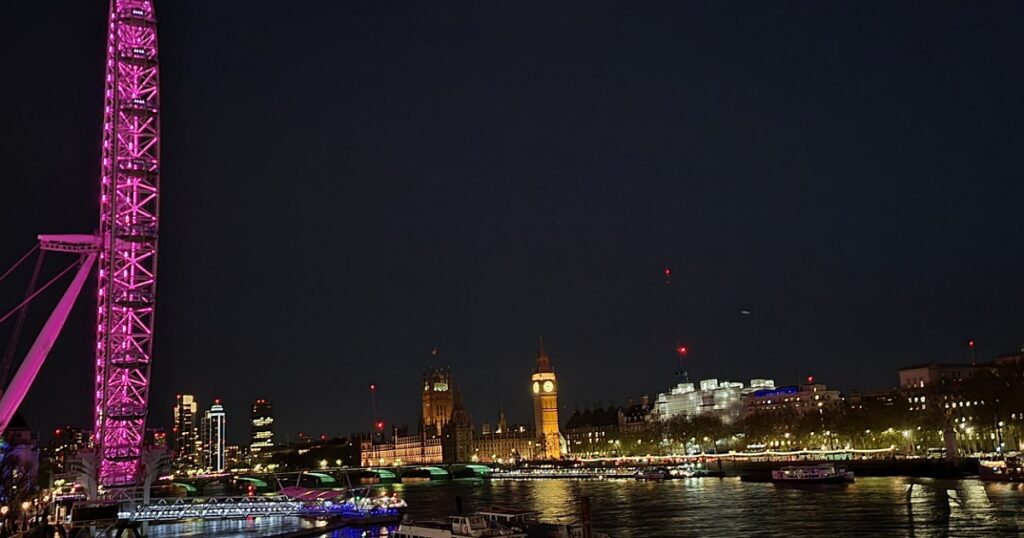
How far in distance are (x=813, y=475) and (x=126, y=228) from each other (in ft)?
223

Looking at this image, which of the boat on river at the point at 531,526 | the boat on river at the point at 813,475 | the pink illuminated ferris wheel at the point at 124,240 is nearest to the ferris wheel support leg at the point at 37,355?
the pink illuminated ferris wheel at the point at 124,240

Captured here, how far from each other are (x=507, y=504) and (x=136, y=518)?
32.0 metres

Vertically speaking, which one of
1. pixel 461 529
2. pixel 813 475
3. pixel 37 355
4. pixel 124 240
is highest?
pixel 124 240

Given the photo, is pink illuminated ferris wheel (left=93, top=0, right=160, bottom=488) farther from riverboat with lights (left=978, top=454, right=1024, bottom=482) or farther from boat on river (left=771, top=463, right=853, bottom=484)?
riverboat with lights (left=978, top=454, right=1024, bottom=482)

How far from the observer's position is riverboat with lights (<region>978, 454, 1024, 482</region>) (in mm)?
78625

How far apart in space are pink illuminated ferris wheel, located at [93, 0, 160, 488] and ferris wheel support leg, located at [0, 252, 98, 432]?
3290 mm

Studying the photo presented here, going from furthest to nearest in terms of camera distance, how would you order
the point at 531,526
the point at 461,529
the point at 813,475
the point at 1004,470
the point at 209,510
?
the point at 813,475 < the point at 1004,470 < the point at 209,510 < the point at 531,526 < the point at 461,529

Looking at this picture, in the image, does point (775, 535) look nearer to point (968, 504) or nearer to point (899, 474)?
point (968, 504)

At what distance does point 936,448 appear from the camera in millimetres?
130625

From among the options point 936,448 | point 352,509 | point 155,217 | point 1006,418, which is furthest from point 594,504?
point 936,448

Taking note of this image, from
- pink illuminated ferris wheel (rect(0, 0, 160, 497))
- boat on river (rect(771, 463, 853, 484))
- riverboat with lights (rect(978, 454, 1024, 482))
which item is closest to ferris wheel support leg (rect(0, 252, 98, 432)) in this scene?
pink illuminated ferris wheel (rect(0, 0, 160, 497))

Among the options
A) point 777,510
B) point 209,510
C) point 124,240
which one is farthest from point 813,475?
point 124,240

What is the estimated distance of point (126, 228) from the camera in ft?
261

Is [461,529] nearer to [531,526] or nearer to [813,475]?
[531,526]
